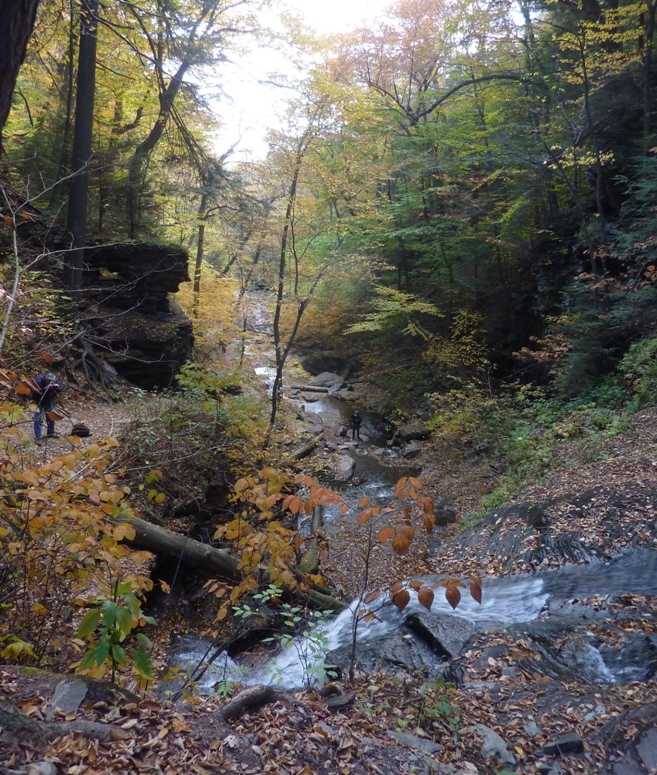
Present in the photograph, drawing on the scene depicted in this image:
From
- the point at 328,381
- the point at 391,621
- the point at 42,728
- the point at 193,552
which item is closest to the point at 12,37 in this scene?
the point at 42,728

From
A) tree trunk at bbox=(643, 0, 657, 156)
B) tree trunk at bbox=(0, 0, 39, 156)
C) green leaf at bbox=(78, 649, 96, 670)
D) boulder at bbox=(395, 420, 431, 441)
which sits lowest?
boulder at bbox=(395, 420, 431, 441)

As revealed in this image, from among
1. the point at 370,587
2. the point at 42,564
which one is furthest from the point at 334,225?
the point at 42,564

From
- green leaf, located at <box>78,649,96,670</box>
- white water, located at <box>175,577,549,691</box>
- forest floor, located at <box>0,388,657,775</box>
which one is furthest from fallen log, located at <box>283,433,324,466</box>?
green leaf, located at <box>78,649,96,670</box>

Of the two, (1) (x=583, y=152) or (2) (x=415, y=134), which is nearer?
(1) (x=583, y=152)

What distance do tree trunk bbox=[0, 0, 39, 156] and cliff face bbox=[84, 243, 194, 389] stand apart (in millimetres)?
11121

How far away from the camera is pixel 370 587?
8148 mm

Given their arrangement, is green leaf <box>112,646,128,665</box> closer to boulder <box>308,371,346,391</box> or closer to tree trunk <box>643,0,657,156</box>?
tree trunk <box>643,0,657,156</box>

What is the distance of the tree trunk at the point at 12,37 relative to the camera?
2404 millimetres

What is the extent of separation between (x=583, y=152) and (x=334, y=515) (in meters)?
12.7

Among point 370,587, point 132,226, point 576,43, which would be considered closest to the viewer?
point 370,587

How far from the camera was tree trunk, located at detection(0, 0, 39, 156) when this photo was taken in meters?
2.40

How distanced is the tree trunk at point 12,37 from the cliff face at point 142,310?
438 inches

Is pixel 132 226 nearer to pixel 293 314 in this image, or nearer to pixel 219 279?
pixel 219 279

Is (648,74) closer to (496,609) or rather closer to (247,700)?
(496,609)
